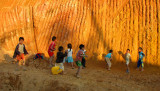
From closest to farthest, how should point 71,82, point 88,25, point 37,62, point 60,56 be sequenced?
1. point 71,82
2. point 60,56
3. point 37,62
4. point 88,25

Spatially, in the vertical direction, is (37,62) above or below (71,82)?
above

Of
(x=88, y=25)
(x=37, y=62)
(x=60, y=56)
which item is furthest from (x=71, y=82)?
(x=88, y=25)

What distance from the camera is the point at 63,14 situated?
8875mm

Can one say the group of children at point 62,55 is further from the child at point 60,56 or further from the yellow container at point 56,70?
the yellow container at point 56,70

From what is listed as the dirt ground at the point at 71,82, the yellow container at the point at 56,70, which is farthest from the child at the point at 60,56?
the dirt ground at the point at 71,82

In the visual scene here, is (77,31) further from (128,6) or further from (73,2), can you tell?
(128,6)

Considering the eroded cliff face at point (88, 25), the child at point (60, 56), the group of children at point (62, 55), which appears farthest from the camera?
the eroded cliff face at point (88, 25)

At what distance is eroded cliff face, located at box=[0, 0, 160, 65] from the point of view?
728 cm

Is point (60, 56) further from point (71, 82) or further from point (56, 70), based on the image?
point (71, 82)

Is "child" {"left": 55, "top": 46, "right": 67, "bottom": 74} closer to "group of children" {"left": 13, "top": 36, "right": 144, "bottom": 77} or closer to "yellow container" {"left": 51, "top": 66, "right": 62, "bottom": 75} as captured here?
"group of children" {"left": 13, "top": 36, "right": 144, "bottom": 77}

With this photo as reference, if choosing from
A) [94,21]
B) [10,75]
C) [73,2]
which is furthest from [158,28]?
[10,75]

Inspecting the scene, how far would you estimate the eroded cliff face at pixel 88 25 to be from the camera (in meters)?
7.28

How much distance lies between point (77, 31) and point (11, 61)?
360 centimetres

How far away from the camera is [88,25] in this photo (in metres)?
8.32
